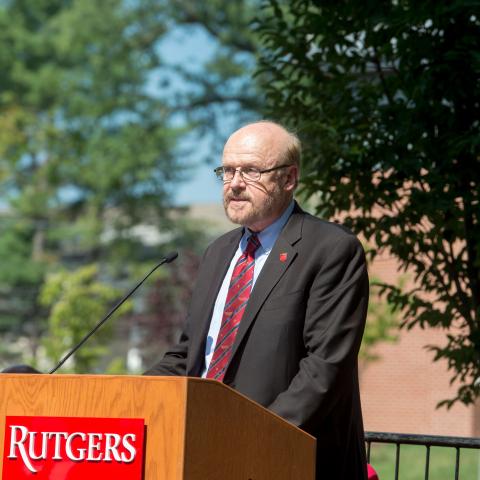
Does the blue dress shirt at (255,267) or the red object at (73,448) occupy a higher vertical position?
the blue dress shirt at (255,267)

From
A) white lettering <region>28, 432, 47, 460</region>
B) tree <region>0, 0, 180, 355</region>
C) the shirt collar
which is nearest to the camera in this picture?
white lettering <region>28, 432, 47, 460</region>

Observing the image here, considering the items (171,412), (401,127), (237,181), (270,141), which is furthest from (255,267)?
(401,127)

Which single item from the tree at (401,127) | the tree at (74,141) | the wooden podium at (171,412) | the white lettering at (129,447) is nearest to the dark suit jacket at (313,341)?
the wooden podium at (171,412)

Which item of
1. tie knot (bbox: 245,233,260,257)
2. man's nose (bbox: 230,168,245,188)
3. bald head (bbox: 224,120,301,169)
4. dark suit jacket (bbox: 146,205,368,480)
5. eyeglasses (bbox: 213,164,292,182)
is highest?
bald head (bbox: 224,120,301,169)

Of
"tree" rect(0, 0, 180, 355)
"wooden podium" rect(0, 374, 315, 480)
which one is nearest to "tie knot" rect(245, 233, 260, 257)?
"wooden podium" rect(0, 374, 315, 480)

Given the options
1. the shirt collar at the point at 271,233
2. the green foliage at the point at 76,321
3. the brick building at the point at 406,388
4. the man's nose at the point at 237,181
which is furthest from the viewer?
the green foliage at the point at 76,321

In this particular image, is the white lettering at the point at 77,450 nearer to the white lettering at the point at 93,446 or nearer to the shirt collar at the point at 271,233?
the white lettering at the point at 93,446

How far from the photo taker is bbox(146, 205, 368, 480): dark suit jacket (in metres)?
3.85

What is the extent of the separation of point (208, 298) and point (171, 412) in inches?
55.5

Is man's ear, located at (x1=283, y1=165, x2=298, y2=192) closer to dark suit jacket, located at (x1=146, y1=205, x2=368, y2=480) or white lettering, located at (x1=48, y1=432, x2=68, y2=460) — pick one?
dark suit jacket, located at (x1=146, y1=205, x2=368, y2=480)

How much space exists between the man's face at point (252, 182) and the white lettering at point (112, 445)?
142cm

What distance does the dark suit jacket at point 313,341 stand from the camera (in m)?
3.85

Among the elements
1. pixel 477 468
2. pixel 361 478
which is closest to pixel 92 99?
pixel 477 468

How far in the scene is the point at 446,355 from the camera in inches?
290
